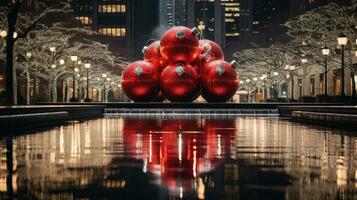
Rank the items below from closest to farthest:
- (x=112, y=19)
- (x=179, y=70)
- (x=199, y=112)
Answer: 1. (x=179, y=70)
2. (x=199, y=112)
3. (x=112, y=19)

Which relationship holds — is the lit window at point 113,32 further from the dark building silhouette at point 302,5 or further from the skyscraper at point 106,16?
the dark building silhouette at point 302,5

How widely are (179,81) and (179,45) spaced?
10.4 feet

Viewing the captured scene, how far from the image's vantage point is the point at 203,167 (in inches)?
452

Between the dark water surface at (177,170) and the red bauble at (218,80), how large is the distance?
27.1 meters

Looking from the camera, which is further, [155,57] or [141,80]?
[155,57]

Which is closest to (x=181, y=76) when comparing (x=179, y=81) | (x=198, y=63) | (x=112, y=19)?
(x=179, y=81)

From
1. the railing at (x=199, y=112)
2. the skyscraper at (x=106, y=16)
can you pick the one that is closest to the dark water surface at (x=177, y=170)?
the railing at (x=199, y=112)

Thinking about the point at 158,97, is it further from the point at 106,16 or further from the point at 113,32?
the point at 106,16

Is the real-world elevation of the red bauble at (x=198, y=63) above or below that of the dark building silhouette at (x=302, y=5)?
below

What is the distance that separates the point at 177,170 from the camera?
1095cm

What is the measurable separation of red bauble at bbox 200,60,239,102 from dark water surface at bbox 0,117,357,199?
27.1 m

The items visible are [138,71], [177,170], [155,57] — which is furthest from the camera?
[155,57]

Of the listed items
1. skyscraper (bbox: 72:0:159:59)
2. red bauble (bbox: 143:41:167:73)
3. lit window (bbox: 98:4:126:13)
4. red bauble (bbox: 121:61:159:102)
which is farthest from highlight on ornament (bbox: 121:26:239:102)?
lit window (bbox: 98:4:126:13)

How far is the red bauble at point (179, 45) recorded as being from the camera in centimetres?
4569
